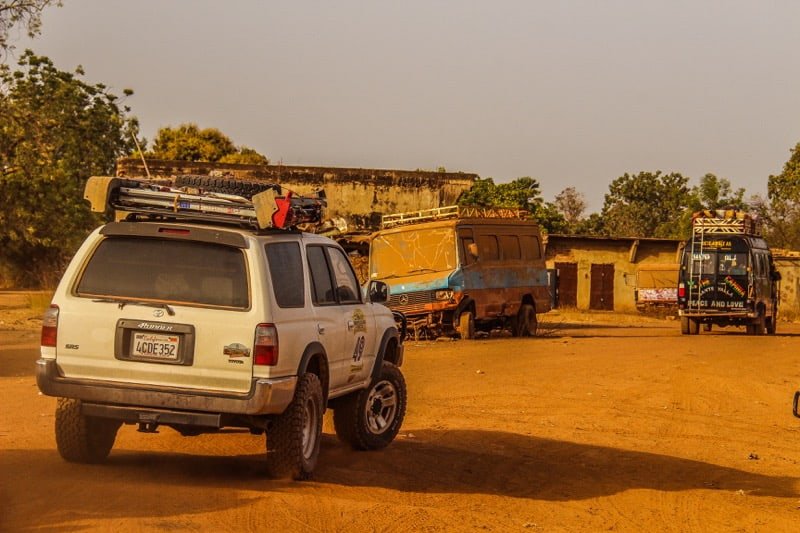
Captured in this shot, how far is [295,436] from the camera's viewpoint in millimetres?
8766

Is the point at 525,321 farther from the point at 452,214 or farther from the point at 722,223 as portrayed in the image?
the point at 722,223

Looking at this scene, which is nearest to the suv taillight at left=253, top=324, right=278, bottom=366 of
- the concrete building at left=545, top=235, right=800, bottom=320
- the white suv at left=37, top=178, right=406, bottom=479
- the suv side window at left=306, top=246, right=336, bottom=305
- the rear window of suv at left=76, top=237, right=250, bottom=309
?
the white suv at left=37, top=178, right=406, bottom=479

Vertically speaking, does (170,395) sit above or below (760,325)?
above

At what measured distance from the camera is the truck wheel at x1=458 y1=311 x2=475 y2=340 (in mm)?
27141

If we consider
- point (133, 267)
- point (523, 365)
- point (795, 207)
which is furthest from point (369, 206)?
point (133, 267)

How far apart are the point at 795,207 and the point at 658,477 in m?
54.1

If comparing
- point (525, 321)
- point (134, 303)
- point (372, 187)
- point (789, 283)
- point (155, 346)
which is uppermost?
point (372, 187)

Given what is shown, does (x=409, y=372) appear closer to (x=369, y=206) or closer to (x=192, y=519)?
(x=192, y=519)

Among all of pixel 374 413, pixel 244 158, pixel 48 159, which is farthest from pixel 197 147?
pixel 374 413

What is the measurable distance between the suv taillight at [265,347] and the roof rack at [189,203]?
805 mm

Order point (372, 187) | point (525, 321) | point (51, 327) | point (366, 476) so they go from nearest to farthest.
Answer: point (51, 327) < point (366, 476) < point (525, 321) < point (372, 187)

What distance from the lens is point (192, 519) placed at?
285 inches

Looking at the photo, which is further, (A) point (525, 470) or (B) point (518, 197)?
(B) point (518, 197)

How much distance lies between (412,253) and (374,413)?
16.3m
